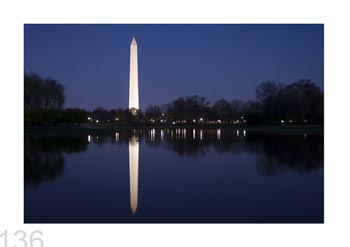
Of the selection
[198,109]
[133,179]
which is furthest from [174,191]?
[198,109]

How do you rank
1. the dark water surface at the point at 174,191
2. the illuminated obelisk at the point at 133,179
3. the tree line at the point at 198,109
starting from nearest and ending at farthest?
the dark water surface at the point at 174,191
the illuminated obelisk at the point at 133,179
the tree line at the point at 198,109

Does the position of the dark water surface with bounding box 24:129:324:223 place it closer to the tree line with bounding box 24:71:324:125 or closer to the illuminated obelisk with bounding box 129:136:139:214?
the illuminated obelisk with bounding box 129:136:139:214

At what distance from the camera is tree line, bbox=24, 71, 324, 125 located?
125 ft

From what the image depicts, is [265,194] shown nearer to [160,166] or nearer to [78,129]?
[160,166]

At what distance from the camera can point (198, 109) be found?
8619 centimetres

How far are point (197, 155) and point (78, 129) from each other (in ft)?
87.0

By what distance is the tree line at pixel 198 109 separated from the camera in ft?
125

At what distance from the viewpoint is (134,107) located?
269ft

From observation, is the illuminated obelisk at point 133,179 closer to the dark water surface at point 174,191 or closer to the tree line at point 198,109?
the dark water surface at point 174,191

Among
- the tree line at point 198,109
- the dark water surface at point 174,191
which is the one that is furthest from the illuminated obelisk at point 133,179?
the tree line at point 198,109

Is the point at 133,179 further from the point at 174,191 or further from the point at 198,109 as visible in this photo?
the point at 198,109

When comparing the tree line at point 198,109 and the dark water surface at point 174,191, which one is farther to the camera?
the tree line at point 198,109

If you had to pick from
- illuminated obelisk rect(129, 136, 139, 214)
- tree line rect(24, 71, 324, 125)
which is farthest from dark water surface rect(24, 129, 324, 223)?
tree line rect(24, 71, 324, 125)

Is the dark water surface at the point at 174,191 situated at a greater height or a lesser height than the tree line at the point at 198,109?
lesser
